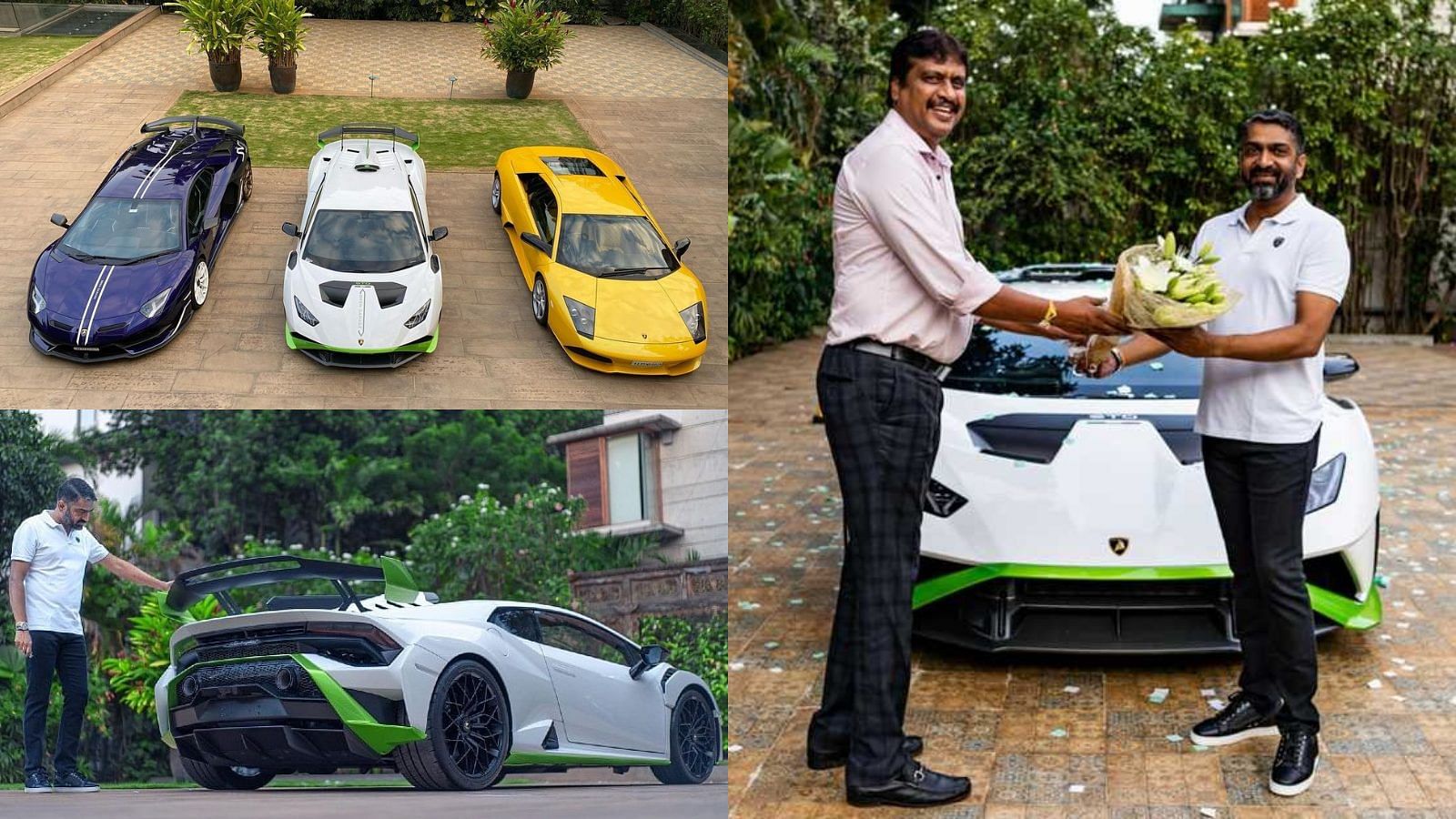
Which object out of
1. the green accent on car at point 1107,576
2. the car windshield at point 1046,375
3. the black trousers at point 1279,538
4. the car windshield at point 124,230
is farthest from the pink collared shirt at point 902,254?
the car windshield at point 124,230

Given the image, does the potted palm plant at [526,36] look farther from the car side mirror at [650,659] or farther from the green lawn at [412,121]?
the car side mirror at [650,659]

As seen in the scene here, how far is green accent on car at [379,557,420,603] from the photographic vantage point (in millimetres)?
1946

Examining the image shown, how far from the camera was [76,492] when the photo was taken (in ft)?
6.40

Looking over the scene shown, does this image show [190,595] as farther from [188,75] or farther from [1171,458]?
[1171,458]

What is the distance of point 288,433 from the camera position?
6.61 feet

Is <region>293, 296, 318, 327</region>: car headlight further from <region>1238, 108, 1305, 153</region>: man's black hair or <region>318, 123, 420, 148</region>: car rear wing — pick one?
<region>1238, 108, 1305, 153</region>: man's black hair

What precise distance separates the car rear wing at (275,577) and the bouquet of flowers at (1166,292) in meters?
1.79

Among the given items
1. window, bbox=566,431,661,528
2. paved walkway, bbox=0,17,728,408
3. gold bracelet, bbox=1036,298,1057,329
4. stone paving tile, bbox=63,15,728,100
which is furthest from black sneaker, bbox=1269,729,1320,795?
stone paving tile, bbox=63,15,728,100

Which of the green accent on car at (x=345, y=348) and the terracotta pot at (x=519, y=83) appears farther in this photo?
the terracotta pot at (x=519, y=83)

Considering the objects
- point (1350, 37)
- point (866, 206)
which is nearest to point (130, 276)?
point (866, 206)

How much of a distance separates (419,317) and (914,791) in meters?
1.63

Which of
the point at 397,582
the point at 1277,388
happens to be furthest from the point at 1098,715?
the point at 397,582

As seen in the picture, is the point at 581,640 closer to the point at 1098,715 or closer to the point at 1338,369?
the point at 1098,715

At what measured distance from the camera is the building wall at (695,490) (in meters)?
1.99
